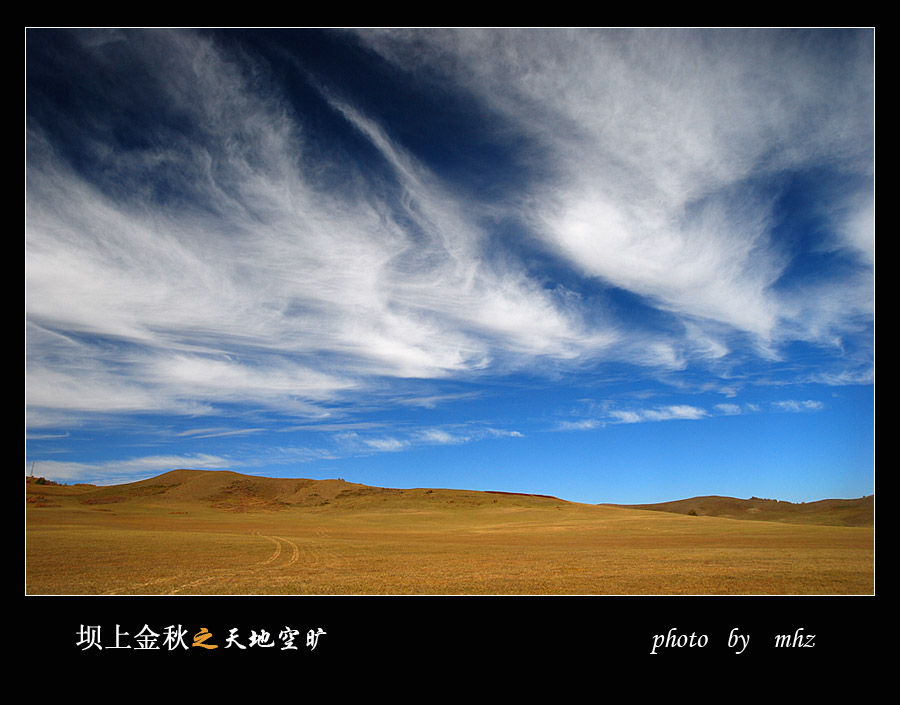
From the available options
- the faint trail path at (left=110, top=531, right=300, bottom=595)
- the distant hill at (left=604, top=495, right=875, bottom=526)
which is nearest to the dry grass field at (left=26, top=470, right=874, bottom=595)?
A: the faint trail path at (left=110, top=531, right=300, bottom=595)

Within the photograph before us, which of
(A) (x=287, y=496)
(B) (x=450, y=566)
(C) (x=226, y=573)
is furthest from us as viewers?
(A) (x=287, y=496)

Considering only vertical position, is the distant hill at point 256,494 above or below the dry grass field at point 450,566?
below

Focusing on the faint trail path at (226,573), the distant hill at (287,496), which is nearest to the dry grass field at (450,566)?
the faint trail path at (226,573)

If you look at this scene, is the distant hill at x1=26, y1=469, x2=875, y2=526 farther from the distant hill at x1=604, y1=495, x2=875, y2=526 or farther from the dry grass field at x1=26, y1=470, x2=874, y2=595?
the dry grass field at x1=26, y1=470, x2=874, y2=595

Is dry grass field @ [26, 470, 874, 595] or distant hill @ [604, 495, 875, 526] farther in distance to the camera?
distant hill @ [604, 495, 875, 526]

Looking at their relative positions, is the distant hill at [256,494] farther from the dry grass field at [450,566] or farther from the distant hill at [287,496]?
the dry grass field at [450,566]

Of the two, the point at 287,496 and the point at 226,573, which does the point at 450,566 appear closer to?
the point at 226,573

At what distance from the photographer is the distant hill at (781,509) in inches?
2468

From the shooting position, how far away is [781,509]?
10456 cm

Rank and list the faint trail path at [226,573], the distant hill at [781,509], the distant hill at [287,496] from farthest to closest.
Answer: the distant hill at [287,496]
the distant hill at [781,509]
the faint trail path at [226,573]

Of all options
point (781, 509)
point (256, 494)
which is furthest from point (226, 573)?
point (781, 509)

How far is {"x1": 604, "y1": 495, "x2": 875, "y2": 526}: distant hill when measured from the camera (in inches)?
2468
